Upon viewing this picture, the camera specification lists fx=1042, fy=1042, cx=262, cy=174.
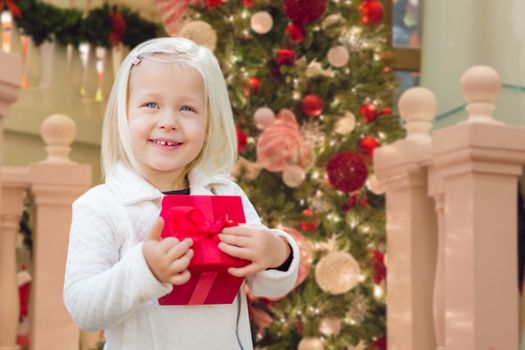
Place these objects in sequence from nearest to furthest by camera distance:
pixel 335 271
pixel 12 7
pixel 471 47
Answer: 1. pixel 471 47
2. pixel 335 271
3. pixel 12 7

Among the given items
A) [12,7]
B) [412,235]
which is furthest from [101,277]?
[12,7]

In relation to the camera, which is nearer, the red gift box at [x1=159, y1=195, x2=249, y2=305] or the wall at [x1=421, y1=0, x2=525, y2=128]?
the red gift box at [x1=159, y1=195, x2=249, y2=305]

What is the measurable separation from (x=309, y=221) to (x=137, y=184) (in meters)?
2.43

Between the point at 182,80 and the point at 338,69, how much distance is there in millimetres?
2725

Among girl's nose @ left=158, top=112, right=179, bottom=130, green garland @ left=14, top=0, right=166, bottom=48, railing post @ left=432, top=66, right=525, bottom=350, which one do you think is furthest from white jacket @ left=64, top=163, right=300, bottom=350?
green garland @ left=14, top=0, right=166, bottom=48

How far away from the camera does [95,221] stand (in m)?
1.72

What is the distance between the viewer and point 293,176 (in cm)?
416

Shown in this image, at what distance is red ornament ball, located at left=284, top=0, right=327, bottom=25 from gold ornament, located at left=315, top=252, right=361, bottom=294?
0.98 meters

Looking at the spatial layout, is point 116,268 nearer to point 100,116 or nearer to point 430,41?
point 430,41

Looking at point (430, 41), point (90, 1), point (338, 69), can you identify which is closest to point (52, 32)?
point (90, 1)

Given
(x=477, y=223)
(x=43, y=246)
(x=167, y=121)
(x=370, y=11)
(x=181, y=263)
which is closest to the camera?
(x=181, y=263)

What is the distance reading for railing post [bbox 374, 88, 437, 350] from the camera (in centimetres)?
311

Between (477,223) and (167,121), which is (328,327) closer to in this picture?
(477,223)

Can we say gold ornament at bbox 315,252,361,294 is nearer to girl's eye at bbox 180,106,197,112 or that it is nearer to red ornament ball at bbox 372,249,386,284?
red ornament ball at bbox 372,249,386,284
